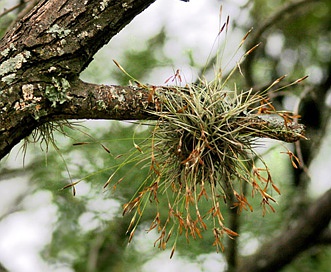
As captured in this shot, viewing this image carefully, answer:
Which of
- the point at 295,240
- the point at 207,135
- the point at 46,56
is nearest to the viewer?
the point at 46,56

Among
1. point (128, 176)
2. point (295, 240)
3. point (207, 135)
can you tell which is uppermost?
point (207, 135)

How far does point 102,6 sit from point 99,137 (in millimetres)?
1707

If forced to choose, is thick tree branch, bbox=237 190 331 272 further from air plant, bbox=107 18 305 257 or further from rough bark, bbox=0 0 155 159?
rough bark, bbox=0 0 155 159

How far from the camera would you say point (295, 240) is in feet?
9.20

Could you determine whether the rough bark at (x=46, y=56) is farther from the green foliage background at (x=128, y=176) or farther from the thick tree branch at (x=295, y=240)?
the thick tree branch at (x=295, y=240)

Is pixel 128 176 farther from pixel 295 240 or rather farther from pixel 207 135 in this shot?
pixel 207 135

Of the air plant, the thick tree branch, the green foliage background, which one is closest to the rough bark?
the air plant

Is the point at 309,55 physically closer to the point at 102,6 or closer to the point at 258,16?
the point at 258,16

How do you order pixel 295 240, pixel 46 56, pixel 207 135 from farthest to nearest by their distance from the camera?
pixel 295 240, pixel 207 135, pixel 46 56

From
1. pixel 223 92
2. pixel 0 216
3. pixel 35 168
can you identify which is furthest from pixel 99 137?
pixel 223 92

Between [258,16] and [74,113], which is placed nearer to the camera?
[74,113]

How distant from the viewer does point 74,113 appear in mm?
1405

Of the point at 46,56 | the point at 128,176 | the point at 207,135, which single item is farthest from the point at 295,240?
the point at 46,56

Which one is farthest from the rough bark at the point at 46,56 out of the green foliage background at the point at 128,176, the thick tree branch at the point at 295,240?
the thick tree branch at the point at 295,240
